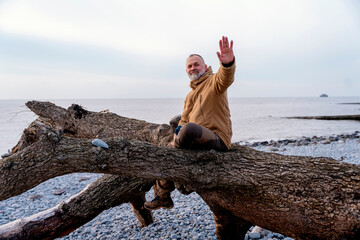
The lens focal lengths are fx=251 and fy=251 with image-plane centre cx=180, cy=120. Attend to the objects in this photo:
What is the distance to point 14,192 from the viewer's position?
107 inches

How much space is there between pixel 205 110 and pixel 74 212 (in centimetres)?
254

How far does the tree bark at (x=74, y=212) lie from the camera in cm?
371

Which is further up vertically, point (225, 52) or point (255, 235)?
point (225, 52)

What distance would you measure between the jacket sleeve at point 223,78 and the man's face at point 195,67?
20.2 inches

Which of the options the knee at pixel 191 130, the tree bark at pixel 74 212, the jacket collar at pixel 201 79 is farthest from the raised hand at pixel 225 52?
the tree bark at pixel 74 212

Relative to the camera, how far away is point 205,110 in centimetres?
339

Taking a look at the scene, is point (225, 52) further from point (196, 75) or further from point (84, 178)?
point (84, 178)

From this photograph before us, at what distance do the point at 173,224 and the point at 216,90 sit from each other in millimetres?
3440

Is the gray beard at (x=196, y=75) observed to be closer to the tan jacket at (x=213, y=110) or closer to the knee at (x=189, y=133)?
the tan jacket at (x=213, y=110)

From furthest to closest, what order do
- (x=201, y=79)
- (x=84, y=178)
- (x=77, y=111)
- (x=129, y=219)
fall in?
(x=84, y=178)
(x=129, y=219)
(x=77, y=111)
(x=201, y=79)

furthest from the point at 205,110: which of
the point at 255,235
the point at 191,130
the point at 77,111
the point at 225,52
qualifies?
the point at 77,111

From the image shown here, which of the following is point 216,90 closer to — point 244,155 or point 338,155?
point 244,155

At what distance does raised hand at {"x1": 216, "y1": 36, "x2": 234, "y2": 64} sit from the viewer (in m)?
2.89

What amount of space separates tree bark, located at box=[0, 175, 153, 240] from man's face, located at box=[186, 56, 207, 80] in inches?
80.2
